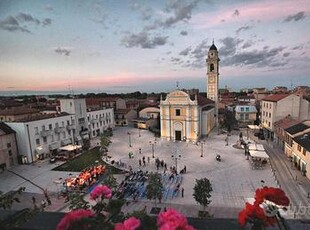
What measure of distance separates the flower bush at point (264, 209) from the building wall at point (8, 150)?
30.5 meters

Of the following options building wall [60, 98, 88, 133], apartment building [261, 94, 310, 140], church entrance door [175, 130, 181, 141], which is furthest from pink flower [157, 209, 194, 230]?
apartment building [261, 94, 310, 140]

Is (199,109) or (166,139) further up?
(199,109)

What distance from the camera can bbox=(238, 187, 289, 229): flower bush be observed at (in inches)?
109

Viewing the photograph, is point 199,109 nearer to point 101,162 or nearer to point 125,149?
point 125,149

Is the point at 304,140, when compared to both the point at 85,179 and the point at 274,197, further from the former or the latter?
the point at 274,197

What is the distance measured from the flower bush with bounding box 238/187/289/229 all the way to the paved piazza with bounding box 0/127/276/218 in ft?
45.4

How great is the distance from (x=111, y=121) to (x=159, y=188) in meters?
36.5

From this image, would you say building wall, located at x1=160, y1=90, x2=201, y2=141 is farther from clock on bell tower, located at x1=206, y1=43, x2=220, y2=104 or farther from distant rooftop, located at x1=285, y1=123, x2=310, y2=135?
distant rooftop, located at x1=285, y1=123, x2=310, y2=135

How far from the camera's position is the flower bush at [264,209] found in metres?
2.76

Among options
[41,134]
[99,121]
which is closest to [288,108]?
[99,121]

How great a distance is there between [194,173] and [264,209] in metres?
21.8

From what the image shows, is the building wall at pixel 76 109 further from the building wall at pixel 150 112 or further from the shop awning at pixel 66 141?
the building wall at pixel 150 112

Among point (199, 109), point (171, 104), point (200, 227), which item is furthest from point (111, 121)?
point (200, 227)

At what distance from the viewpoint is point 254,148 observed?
2736cm
